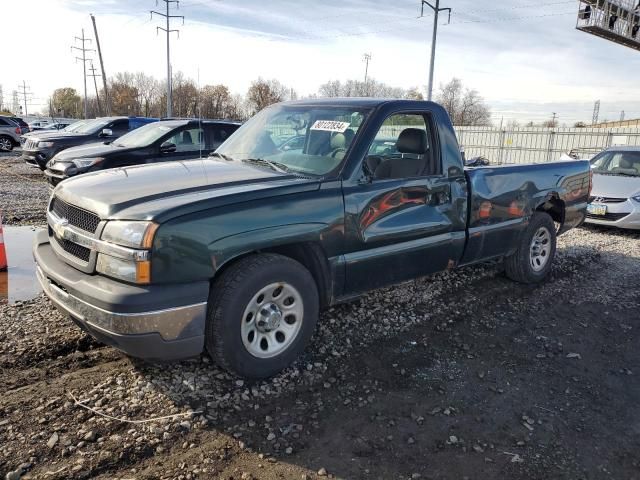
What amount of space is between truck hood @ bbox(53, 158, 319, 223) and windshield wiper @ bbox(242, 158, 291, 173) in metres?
0.10

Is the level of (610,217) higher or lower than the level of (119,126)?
lower

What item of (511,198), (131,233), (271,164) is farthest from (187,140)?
(131,233)

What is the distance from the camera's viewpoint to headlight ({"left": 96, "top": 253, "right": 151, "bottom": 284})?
279 cm

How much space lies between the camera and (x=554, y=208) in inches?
235

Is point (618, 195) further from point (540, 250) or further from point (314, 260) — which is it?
point (314, 260)

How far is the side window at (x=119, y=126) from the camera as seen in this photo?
47.3 feet

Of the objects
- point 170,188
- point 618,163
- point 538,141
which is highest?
point 538,141

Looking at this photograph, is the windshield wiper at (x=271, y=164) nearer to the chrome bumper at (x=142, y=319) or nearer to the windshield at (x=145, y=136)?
the chrome bumper at (x=142, y=319)

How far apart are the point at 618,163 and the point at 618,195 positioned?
1.72m

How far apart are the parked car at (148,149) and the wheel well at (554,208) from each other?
5.68 m

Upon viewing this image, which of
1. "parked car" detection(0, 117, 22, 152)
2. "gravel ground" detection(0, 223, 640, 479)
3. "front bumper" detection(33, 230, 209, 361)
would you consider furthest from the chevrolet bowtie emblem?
"parked car" detection(0, 117, 22, 152)

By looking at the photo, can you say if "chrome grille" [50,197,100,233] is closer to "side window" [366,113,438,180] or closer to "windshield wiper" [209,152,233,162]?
"windshield wiper" [209,152,233,162]

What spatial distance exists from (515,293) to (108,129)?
12433 mm

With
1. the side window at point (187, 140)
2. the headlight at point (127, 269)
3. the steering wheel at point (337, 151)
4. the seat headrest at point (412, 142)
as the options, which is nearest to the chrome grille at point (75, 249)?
the headlight at point (127, 269)
